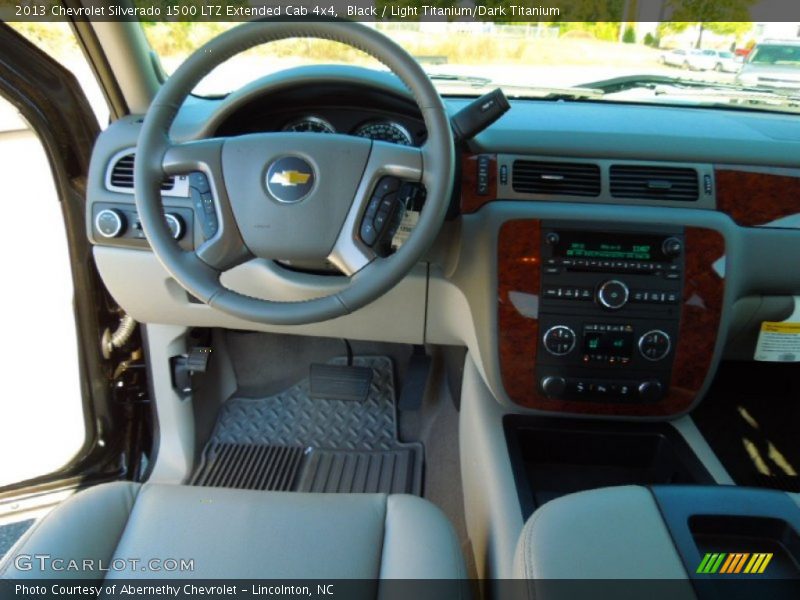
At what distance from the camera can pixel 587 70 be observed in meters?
1.58

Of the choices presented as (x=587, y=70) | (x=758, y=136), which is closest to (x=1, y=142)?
(x=587, y=70)

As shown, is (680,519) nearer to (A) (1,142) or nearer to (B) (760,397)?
(B) (760,397)

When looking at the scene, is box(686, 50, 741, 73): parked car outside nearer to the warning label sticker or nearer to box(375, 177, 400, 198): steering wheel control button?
the warning label sticker

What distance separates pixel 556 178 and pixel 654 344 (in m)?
0.45

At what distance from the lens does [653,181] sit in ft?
4.66

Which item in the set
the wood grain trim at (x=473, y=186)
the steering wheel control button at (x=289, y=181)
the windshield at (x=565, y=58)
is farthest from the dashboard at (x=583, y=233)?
the steering wheel control button at (x=289, y=181)

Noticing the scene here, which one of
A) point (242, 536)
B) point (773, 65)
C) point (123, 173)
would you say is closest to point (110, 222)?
point (123, 173)

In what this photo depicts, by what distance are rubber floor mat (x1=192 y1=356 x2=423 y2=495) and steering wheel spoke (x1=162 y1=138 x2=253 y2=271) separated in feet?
3.40

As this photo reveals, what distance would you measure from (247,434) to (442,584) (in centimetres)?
135

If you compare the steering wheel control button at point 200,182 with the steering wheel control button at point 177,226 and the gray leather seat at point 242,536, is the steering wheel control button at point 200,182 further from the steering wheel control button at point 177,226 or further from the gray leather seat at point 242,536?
the gray leather seat at point 242,536

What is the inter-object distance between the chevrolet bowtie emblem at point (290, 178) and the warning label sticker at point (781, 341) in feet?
4.10

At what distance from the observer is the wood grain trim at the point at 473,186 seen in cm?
143

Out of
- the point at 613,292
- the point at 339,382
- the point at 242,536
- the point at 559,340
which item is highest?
the point at 613,292

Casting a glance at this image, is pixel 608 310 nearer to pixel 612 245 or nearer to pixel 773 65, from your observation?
pixel 612 245
